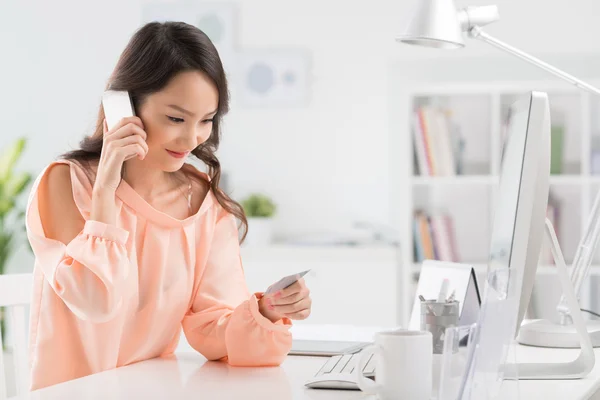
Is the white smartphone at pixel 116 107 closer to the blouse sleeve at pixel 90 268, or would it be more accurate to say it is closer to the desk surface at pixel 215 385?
the blouse sleeve at pixel 90 268

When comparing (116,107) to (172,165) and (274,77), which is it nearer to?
(172,165)

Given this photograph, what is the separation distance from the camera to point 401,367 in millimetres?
1165

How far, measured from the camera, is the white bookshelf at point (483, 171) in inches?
144

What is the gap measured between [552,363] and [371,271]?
2.17m

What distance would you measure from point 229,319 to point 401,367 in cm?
53

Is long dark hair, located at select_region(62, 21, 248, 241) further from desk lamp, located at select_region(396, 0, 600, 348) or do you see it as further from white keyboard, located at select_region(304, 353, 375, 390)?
white keyboard, located at select_region(304, 353, 375, 390)

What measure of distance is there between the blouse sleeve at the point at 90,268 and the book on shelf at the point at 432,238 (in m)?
2.34

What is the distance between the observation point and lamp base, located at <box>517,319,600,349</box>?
1.70 m

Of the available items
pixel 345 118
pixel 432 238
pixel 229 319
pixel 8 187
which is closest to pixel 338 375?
pixel 229 319

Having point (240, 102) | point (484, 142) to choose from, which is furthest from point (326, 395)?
point (240, 102)

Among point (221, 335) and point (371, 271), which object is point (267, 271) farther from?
point (221, 335)

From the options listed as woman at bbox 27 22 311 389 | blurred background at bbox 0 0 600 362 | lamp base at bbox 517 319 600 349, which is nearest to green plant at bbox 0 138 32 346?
blurred background at bbox 0 0 600 362

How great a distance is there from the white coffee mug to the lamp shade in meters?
0.81

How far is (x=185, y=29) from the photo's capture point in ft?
5.45
